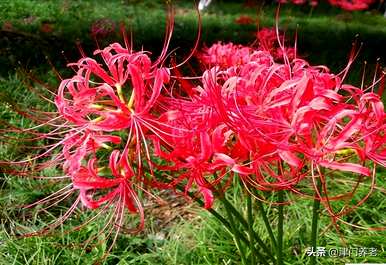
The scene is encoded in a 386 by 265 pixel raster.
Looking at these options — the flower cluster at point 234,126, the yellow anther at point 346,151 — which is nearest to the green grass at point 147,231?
the flower cluster at point 234,126

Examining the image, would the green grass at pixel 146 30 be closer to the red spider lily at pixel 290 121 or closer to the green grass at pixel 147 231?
the green grass at pixel 147 231

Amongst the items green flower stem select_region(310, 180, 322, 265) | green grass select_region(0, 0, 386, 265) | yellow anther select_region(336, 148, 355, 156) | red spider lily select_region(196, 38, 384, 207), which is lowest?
green grass select_region(0, 0, 386, 265)

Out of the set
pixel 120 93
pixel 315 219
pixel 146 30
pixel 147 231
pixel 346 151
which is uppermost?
pixel 120 93

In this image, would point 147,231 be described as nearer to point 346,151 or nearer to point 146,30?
point 346,151

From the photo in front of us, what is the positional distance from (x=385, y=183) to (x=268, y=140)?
1.91 meters

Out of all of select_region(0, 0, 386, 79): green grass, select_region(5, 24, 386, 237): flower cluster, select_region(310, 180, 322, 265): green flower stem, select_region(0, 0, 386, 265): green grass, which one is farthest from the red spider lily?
select_region(0, 0, 386, 79): green grass

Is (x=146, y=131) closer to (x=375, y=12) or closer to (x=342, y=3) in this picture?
(x=342, y=3)

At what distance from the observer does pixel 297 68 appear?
58.3 inches

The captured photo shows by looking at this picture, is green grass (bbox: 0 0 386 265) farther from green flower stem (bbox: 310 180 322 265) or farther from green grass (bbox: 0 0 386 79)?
green grass (bbox: 0 0 386 79)

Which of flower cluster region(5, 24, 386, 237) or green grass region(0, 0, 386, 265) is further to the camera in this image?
green grass region(0, 0, 386, 265)

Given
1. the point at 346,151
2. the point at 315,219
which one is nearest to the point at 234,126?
the point at 346,151

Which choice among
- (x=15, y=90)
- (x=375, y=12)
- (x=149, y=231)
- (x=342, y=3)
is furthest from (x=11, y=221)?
(x=375, y=12)

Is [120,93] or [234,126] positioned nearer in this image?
[234,126]

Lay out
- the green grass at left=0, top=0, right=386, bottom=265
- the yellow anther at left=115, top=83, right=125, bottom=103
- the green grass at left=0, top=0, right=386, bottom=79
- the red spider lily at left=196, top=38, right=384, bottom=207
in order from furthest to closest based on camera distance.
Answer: the green grass at left=0, top=0, right=386, bottom=79, the green grass at left=0, top=0, right=386, bottom=265, the yellow anther at left=115, top=83, right=125, bottom=103, the red spider lily at left=196, top=38, right=384, bottom=207
